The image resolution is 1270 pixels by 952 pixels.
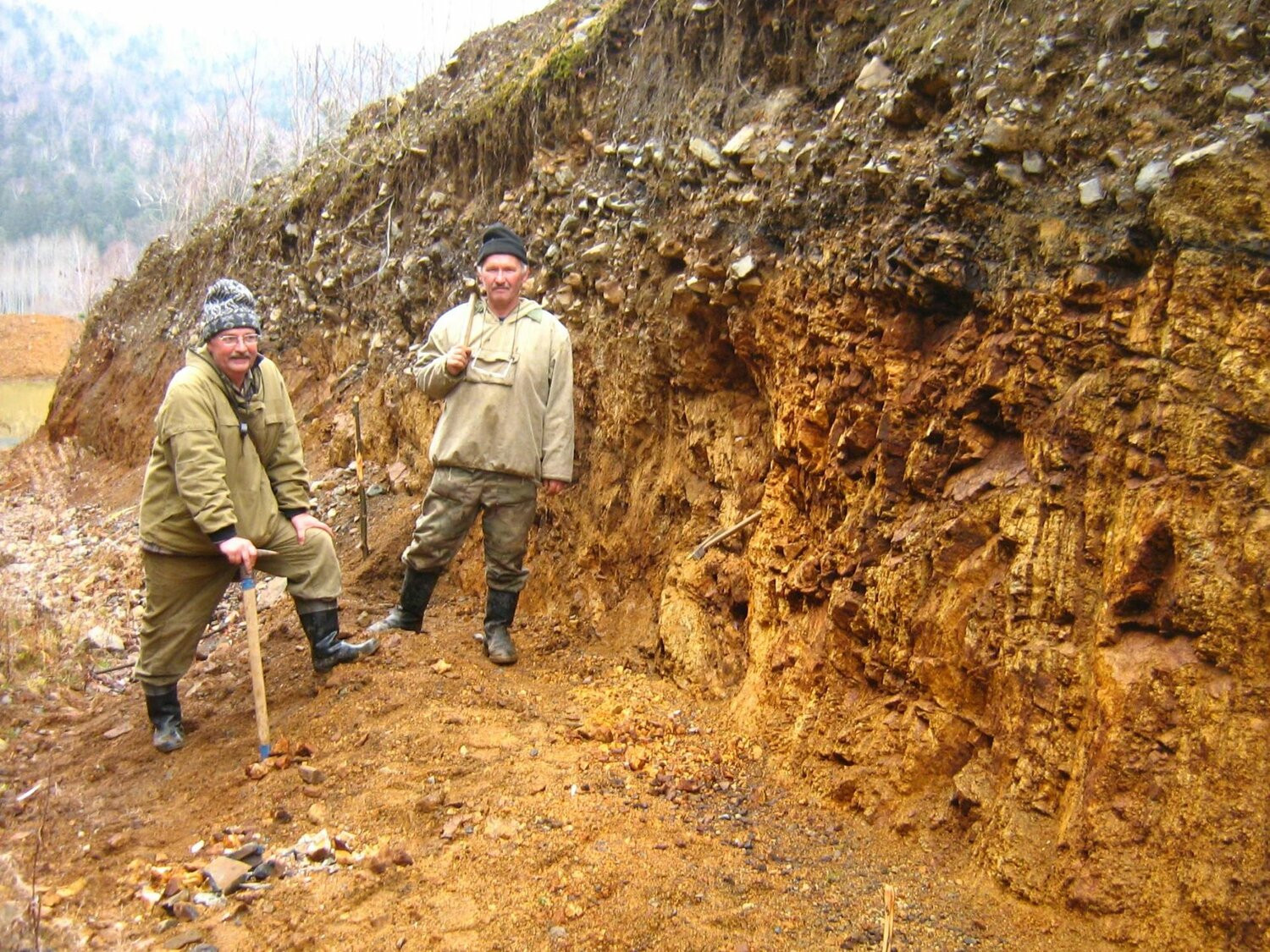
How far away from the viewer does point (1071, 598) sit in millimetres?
2914

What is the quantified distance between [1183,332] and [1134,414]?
0.26 metres

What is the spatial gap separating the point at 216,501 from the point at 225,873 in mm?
1561

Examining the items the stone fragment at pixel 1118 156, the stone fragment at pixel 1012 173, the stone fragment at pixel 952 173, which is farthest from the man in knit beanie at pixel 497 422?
the stone fragment at pixel 1118 156

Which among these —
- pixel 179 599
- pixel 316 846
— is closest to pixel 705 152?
pixel 179 599

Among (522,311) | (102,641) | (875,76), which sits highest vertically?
(875,76)

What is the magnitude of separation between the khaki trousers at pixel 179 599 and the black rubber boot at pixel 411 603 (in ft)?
2.62

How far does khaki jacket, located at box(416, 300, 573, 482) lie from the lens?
4859 millimetres

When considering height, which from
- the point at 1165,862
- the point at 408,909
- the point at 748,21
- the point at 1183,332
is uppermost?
the point at 748,21

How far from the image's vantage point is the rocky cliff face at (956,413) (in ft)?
8.59

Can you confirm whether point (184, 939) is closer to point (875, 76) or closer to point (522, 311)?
point (522, 311)

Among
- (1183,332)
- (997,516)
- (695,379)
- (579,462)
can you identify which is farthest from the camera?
(579,462)

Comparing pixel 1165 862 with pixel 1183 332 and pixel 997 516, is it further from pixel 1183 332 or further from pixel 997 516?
pixel 1183 332

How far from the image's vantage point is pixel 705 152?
500 cm

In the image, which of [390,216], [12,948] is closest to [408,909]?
[12,948]
